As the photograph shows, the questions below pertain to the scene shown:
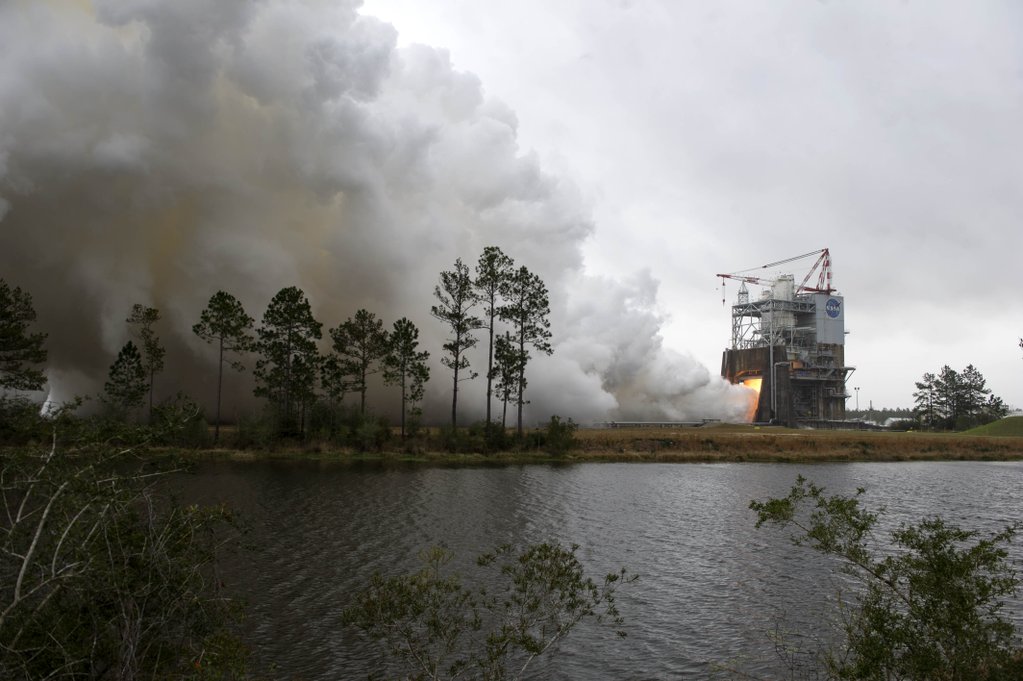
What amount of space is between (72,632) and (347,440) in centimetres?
6575

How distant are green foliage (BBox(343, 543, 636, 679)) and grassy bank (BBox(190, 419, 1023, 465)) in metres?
50.3

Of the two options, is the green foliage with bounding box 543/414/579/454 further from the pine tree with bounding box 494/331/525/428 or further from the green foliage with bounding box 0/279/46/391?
the green foliage with bounding box 0/279/46/391

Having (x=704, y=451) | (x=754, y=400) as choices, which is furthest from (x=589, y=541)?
(x=754, y=400)

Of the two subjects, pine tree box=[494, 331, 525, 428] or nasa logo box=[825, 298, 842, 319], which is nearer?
pine tree box=[494, 331, 525, 428]

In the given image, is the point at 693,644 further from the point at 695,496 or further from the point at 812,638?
the point at 695,496

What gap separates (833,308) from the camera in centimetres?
15825

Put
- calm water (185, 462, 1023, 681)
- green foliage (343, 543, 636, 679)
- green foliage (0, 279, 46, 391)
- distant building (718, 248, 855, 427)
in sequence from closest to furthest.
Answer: green foliage (343, 543, 636, 679) → calm water (185, 462, 1023, 681) → green foliage (0, 279, 46, 391) → distant building (718, 248, 855, 427)

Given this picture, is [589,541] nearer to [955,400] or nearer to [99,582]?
[99,582]

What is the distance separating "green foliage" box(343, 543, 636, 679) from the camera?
13309mm

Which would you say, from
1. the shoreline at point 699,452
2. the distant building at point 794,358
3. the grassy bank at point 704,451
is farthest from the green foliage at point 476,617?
the distant building at point 794,358

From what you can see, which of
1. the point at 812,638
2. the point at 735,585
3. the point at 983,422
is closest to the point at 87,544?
the point at 812,638

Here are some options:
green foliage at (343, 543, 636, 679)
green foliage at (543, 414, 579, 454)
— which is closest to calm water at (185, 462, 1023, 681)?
green foliage at (343, 543, 636, 679)

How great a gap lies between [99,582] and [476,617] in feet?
21.5

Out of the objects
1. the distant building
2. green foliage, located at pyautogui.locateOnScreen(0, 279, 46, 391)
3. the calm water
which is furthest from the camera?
the distant building
